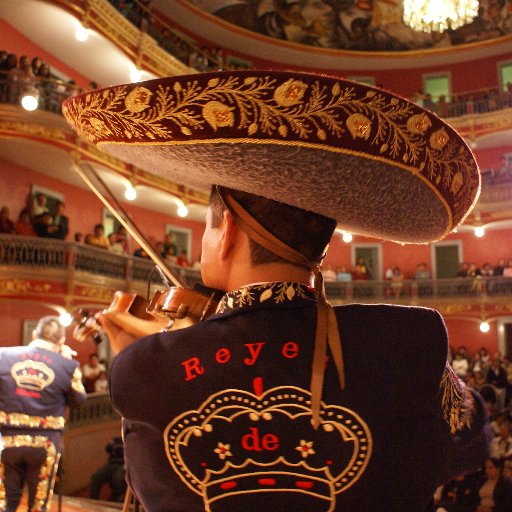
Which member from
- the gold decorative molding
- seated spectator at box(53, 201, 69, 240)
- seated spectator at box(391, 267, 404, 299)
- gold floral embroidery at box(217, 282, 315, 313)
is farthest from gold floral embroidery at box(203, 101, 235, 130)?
seated spectator at box(391, 267, 404, 299)

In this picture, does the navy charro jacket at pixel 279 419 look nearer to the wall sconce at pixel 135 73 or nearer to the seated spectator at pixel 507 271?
the wall sconce at pixel 135 73

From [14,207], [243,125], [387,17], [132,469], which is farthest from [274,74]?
[387,17]

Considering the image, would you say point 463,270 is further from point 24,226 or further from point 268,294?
point 268,294

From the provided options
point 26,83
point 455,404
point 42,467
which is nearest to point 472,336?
point 26,83

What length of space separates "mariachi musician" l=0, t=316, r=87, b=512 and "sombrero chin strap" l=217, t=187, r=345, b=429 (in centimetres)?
423

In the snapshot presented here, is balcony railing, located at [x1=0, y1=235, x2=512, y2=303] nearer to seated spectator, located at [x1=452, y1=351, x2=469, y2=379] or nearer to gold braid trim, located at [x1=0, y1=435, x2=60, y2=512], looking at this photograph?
seated spectator, located at [x1=452, y1=351, x2=469, y2=379]

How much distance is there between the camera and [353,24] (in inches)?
885

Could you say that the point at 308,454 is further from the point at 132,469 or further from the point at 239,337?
the point at 132,469

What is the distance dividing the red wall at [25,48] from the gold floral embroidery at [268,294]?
14.2 meters

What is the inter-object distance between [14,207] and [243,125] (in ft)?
45.3

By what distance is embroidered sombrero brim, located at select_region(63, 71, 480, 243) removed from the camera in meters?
1.09

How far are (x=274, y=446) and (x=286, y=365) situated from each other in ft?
0.52

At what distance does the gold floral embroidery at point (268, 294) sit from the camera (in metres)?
1.21

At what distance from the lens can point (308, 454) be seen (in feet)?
3.62
